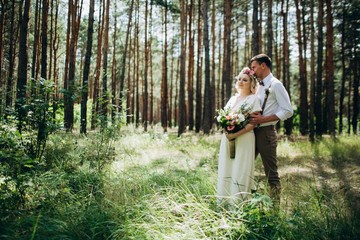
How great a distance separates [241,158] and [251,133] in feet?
1.22

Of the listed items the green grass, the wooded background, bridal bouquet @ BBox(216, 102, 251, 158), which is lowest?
the green grass

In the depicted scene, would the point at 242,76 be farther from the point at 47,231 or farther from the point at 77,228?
the point at 47,231

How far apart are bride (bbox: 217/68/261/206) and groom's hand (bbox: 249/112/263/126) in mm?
43

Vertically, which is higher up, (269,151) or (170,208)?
(269,151)

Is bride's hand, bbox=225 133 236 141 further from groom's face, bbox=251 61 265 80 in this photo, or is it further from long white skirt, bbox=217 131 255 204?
groom's face, bbox=251 61 265 80

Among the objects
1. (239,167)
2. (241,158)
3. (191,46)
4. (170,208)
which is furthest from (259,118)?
(191,46)

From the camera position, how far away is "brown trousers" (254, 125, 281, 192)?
279 centimetres

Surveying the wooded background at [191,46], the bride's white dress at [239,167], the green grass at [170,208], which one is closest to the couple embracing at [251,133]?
the bride's white dress at [239,167]

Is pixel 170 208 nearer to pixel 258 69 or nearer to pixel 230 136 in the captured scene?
pixel 230 136

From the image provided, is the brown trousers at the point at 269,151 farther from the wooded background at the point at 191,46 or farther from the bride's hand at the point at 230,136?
the wooded background at the point at 191,46

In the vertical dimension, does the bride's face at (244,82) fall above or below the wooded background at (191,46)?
below

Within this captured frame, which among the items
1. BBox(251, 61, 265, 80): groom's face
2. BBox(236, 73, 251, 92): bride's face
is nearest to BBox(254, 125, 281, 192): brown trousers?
BBox(236, 73, 251, 92): bride's face

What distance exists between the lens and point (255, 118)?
263 cm

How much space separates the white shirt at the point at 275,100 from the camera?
2.69 meters
